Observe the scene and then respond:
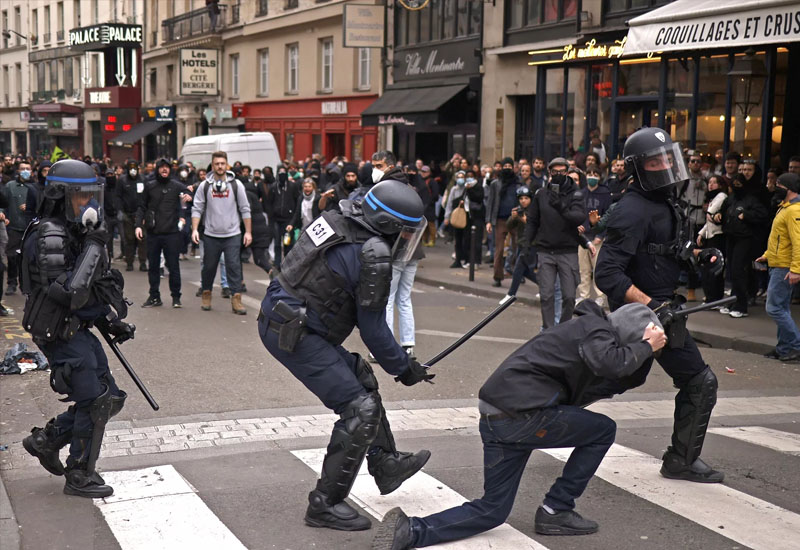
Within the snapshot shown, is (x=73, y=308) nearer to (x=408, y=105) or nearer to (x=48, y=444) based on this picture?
(x=48, y=444)

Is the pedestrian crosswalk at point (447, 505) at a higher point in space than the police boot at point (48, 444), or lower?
lower

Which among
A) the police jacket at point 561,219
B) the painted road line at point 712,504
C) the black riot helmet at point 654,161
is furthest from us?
the police jacket at point 561,219

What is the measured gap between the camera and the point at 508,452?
15.3 feet

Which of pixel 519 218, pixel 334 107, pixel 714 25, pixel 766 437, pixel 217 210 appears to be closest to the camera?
pixel 766 437

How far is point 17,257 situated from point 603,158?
9.57 meters

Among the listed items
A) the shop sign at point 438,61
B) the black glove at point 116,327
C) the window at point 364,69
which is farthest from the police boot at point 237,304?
the window at point 364,69

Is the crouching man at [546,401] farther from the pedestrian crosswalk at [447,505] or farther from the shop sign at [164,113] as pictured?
the shop sign at [164,113]

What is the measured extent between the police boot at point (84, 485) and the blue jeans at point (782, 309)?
7063mm

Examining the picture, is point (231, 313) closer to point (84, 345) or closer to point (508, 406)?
point (84, 345)

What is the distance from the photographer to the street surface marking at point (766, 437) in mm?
6656

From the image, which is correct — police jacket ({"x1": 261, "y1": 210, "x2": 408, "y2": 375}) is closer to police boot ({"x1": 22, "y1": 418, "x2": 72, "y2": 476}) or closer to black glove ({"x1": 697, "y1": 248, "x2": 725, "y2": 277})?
police boot ({"x1": 22, "y1": 418, "x2": 72, "y2": 476})

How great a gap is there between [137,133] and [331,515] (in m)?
41.4

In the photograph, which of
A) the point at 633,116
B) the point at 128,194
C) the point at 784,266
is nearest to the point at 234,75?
the point at 128,194

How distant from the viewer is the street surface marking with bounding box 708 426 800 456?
21.8ft
